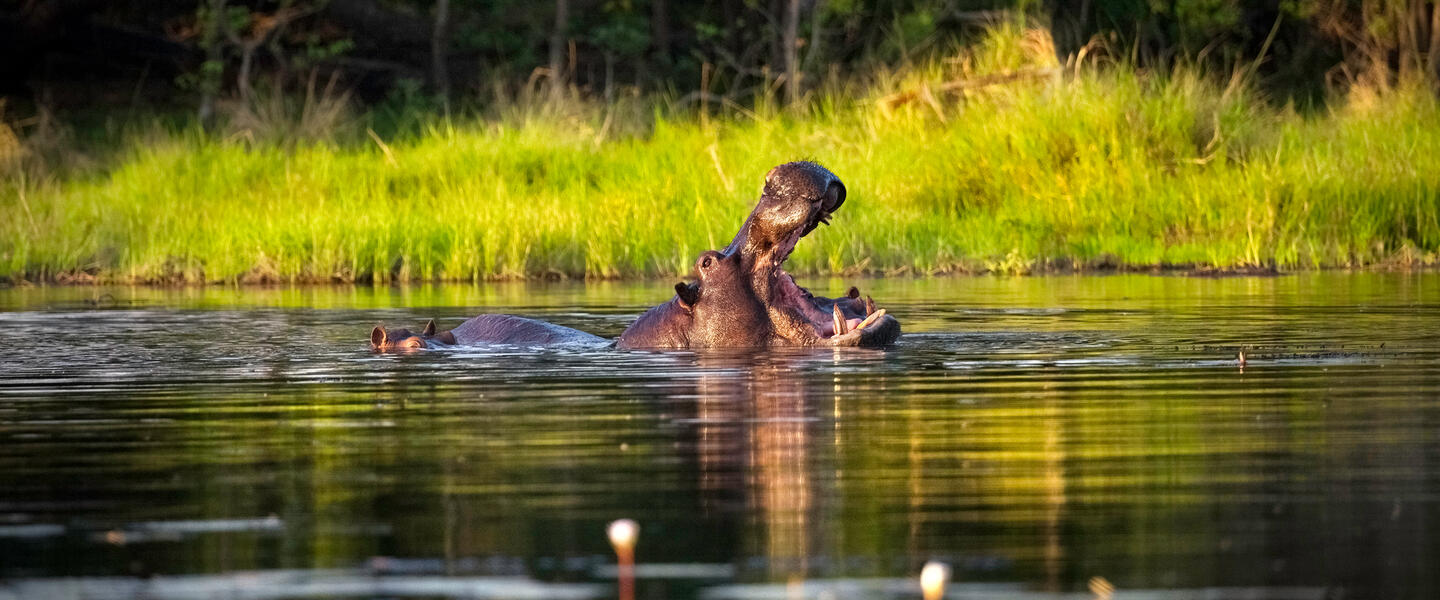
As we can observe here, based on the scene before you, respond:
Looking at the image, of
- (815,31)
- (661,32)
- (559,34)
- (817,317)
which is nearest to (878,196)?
(817,317)

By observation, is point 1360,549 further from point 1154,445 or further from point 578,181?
point 578,181

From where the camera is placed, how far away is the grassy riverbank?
16.4 meters

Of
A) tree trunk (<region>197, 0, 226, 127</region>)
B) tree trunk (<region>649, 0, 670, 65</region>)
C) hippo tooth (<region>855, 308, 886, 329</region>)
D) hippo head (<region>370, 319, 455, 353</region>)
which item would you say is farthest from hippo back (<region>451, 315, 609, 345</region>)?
tree trunk (<region>649, 0, 670, 65</region>)

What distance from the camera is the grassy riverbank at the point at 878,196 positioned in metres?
16.4

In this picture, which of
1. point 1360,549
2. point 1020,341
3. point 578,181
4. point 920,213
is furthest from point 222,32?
point 1360,549

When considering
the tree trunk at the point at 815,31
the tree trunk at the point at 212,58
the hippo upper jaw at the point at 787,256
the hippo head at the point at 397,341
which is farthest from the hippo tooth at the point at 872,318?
the tree trunk at the point at 212,58

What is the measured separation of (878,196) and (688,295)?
32.0 feet

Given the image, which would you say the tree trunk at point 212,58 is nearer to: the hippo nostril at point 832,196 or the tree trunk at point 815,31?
the tree trunk at point 815,31

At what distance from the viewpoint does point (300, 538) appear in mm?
4020

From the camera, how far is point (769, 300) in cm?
798

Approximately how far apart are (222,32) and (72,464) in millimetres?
24842

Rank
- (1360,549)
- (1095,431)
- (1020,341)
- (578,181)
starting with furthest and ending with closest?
(578,181), (1020,341), (1095,431), (1360,549)

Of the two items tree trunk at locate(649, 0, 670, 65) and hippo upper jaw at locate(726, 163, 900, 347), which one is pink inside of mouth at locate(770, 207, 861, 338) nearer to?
hippo upper jaw at locate(726, 163, 900, 347)

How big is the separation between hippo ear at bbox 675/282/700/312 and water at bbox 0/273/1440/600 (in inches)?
8.1
